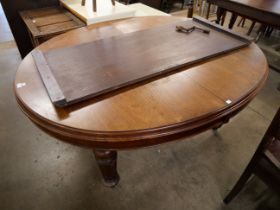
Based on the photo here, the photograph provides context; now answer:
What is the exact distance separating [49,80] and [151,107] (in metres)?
0.42

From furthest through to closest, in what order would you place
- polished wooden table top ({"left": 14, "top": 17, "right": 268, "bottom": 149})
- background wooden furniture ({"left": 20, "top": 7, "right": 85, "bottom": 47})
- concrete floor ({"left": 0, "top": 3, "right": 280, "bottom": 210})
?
background wooden furniture ({"left": 20, "top": 7, "right": 85, "bottom": 47}) < concrete floor ({"left": 0, "top": 3, "right": 280, "bottom": 210}) < polished wooden table top ({"left": 14, "top": 17, "right": 268, "bottom": 149})

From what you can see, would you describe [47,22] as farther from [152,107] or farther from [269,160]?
[269,160]

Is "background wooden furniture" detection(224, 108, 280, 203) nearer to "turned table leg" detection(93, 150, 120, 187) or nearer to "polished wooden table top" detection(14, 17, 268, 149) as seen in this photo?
"polished wooden table top" detection(14, 17, 268, 149)

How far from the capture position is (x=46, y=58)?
0.94m

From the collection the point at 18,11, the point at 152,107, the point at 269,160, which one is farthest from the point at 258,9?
the point at 18,11

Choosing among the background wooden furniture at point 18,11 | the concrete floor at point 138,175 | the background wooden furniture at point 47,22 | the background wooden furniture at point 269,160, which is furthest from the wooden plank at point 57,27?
the background wooden furniture at point 269,160

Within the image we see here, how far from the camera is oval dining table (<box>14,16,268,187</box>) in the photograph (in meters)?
0.64

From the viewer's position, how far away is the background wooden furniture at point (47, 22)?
1540mm

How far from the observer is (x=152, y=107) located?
0.71 m

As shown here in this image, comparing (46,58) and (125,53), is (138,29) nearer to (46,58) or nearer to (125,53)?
(125,53)

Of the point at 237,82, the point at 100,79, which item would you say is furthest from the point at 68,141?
the point at 237,82

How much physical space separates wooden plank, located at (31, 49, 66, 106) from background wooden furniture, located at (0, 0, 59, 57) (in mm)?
1348

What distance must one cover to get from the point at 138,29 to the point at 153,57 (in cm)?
44

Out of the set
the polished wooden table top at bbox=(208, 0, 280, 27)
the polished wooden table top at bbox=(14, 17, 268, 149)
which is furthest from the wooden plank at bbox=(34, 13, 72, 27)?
the polished wooden table top at bbox=(208, 0, 280, 27)
